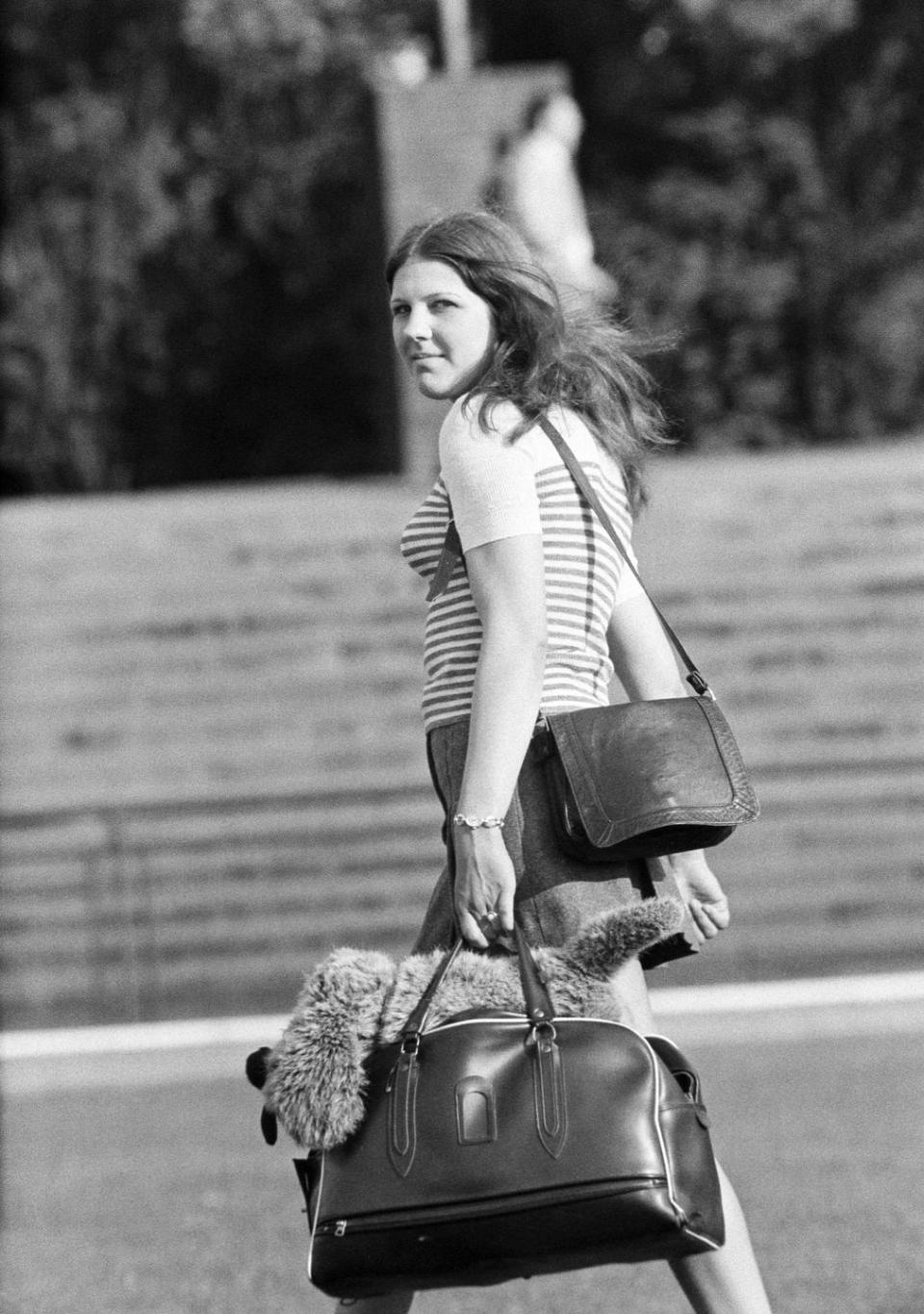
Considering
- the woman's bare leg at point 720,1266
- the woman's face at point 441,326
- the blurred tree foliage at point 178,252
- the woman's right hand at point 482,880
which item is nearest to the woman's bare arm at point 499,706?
the woman's right hand at point 482,880

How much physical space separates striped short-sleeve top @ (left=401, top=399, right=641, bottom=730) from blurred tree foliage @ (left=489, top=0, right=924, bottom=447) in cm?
2445

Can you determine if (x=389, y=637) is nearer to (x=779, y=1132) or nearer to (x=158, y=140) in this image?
(x=779, y=1132)

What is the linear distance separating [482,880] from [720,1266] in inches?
25.0

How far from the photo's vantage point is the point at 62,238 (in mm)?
28156

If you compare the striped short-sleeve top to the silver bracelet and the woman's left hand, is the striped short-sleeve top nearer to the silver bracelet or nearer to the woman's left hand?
the silver bracelet

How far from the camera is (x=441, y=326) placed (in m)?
3.46

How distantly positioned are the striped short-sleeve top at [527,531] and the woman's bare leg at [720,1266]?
433mm

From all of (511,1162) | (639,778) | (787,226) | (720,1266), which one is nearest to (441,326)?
(639,778)

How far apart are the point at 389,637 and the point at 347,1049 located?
10948 millimetres

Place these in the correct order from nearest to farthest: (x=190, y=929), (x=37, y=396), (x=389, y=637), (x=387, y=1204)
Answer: (x=387, y=1204), (x=190, y=929), (x=389, y=637), (x=37, y=396)

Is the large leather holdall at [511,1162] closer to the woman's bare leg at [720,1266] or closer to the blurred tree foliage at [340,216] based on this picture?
the woman's bare leg at [720,1266]

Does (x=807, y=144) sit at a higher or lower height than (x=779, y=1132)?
lower

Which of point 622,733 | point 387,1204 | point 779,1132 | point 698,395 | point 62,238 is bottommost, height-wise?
point 698,395

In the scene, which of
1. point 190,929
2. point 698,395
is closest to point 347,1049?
point 190,929
